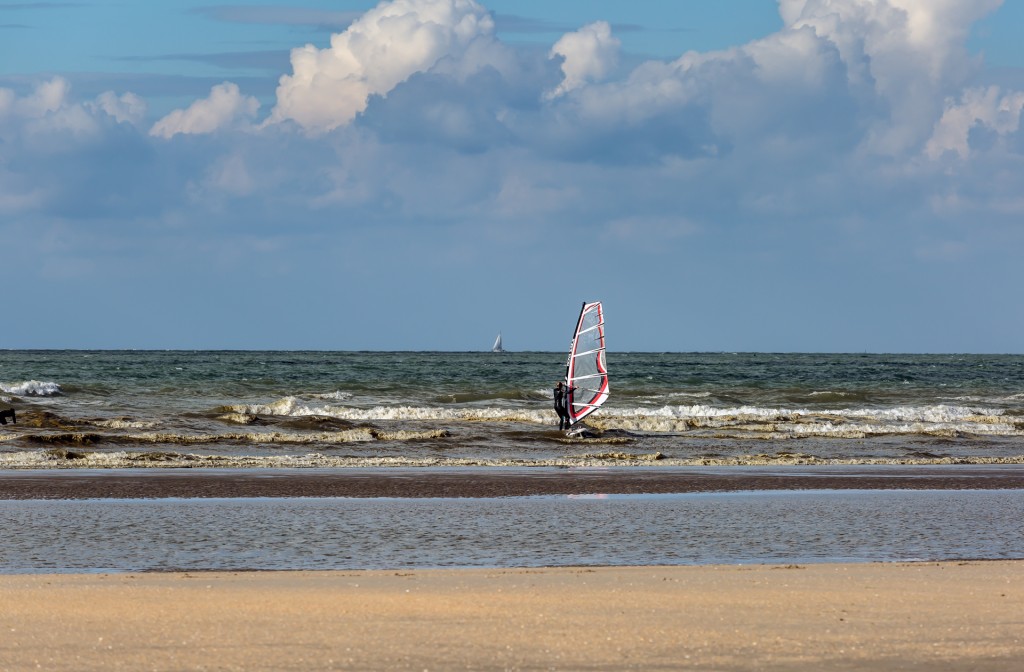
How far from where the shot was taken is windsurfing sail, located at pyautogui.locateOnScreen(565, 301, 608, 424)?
118ft

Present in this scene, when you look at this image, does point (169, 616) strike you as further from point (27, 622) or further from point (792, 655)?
point (792, 655)

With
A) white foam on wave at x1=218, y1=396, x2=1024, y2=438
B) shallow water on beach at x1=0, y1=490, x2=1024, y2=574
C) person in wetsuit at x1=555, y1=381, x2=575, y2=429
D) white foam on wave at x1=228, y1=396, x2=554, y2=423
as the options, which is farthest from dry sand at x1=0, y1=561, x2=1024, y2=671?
white foam on wave at x1=228, y1=396, x2=554, y2=423

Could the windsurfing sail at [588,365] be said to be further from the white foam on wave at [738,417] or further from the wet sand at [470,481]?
the wet sand at [470,481]

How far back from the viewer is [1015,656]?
675cm

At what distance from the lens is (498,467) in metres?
23.2

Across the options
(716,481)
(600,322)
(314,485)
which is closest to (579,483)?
(716,481)

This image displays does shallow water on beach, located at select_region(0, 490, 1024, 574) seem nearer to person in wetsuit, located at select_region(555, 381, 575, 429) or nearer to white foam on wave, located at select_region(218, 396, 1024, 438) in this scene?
person in wetsuit, located at select_region(555, 381, 575, 429)

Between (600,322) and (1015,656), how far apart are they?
29.8 m

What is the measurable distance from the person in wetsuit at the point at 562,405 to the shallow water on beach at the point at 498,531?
676 inches

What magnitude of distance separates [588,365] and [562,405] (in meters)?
2.24

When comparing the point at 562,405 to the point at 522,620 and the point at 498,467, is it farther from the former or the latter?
the point at 522,620

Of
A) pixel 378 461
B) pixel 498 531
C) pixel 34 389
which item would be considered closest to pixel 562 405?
pixel 378 461

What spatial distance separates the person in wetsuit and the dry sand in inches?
951

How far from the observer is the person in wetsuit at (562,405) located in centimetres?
3422
